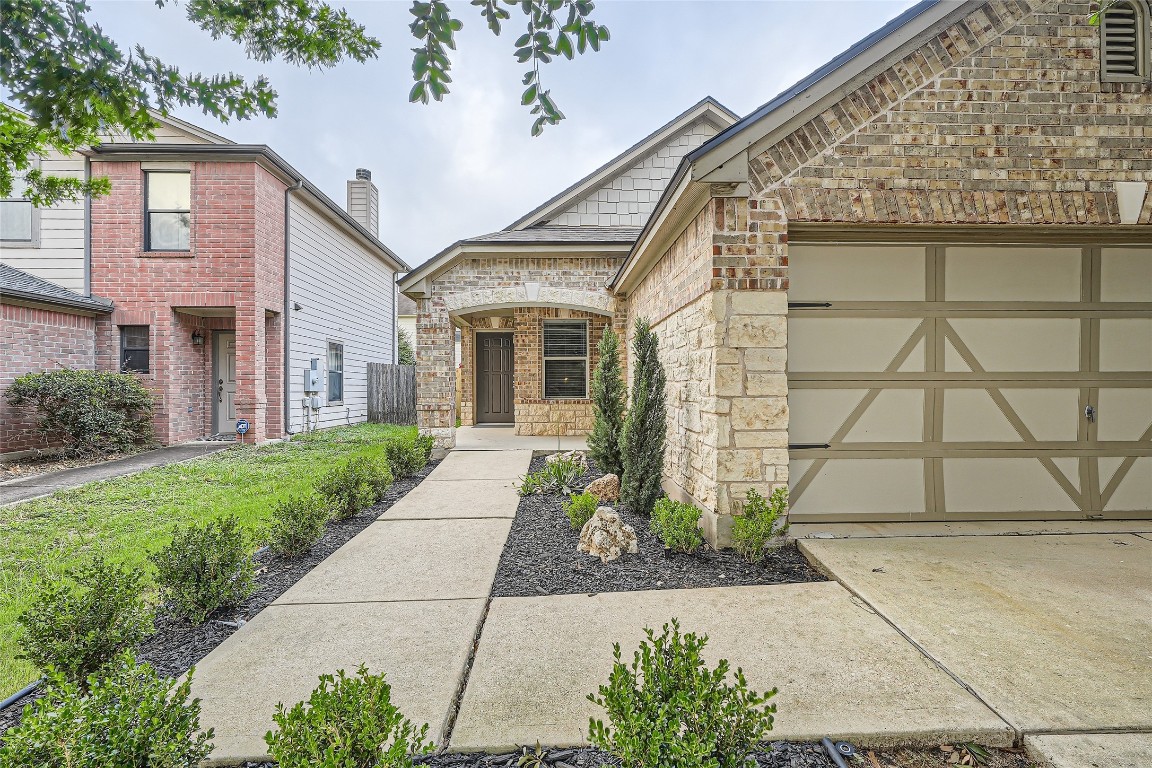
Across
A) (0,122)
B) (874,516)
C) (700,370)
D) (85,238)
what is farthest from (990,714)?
(85,238)

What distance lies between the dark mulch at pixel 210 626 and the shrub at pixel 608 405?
9.59 feet

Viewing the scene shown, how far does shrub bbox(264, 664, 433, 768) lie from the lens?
1.49 metres

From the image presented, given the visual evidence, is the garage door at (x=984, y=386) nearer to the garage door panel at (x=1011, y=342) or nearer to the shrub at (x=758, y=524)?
the garage door panel at (x=1011, y=342)

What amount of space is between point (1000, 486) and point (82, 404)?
12.6m

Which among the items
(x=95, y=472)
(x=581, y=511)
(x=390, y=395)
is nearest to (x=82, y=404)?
(x=95, y=472)

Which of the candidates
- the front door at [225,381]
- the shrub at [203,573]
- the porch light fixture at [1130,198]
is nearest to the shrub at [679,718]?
the shrub at [203,573]

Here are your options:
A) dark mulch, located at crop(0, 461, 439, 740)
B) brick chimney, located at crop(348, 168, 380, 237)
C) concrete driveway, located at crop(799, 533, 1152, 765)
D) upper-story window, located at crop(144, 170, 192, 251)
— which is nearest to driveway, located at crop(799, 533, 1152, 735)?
concrete driveway, located at crop(799, 533, 1152, 765)

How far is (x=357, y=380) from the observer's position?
14.8 meters

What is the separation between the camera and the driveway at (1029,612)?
2.14 metres

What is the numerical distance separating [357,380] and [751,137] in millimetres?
13549

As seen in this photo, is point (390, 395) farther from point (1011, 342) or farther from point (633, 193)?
point (1011, 342)

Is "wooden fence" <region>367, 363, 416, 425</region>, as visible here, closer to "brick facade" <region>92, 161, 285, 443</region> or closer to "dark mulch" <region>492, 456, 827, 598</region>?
"brick facade" <region>92, 161, 285, 443</region>

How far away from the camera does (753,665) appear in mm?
2426

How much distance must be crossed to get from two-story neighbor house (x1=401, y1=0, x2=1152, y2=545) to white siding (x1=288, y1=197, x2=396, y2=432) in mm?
9548
